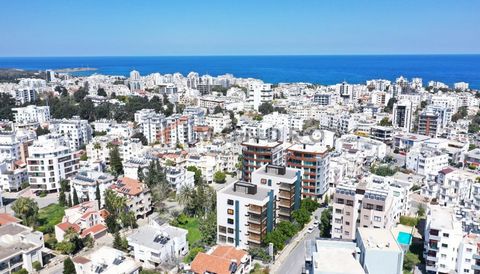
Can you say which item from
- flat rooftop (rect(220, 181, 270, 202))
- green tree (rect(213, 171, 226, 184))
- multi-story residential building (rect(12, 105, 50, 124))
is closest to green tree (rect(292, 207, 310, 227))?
flat rooftop (rect(220, 181, 270, 202))

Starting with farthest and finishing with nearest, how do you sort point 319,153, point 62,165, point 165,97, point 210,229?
point 165,97 → point 62,165 → point 319,153 → point 210,229

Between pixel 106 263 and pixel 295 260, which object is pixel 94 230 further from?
pixel 295 260

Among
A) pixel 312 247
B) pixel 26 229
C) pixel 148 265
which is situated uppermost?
pixel 312 247

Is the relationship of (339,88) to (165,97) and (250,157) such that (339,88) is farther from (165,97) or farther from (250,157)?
(250,157)

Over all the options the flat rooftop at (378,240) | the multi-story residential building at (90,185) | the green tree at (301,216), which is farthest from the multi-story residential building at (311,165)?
the multi-story residential building at (90,185)

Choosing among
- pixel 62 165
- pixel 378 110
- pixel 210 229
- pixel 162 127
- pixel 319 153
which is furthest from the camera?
pixel 378 110

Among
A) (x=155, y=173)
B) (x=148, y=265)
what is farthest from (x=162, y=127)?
(x=148, y=265)

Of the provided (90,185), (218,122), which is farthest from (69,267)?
(218,122)

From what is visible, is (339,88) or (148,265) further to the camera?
(339,88)
